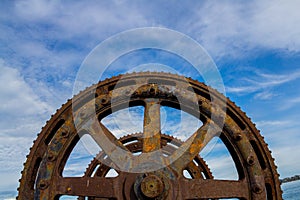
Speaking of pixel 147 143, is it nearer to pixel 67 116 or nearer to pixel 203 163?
pixel 67 116

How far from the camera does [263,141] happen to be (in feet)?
18.1

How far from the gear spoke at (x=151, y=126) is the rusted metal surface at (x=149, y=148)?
0.04 feet

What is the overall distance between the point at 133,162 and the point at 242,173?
163 cm

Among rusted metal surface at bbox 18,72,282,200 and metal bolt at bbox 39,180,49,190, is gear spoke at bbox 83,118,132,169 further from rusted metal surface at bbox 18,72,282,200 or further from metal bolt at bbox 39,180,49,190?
metal bolt at bbox 39,180,49,190

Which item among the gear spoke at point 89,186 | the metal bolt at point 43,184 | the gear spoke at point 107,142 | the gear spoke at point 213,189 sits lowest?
the gear spoke at point 213,189

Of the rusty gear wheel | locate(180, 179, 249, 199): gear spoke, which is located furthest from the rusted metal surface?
the rusty gear wheel

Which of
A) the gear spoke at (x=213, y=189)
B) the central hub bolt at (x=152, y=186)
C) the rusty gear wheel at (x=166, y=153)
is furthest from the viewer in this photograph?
the rusty gear wheel at (x=166, y=153)

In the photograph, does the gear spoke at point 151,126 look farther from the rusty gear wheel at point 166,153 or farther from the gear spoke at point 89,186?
the rusty gear wheel at point 166,153

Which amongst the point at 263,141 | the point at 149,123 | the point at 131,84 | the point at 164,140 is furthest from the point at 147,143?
the point at 164,140

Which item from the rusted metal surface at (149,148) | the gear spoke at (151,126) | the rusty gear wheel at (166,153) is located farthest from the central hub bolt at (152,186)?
the rusty gear wheel at (166,153)

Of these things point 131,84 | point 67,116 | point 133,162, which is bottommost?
point 133,162

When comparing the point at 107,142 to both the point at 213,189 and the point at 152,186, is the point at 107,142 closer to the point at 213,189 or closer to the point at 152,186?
the point at 152,186

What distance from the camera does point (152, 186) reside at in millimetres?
5000

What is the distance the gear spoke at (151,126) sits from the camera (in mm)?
5551
